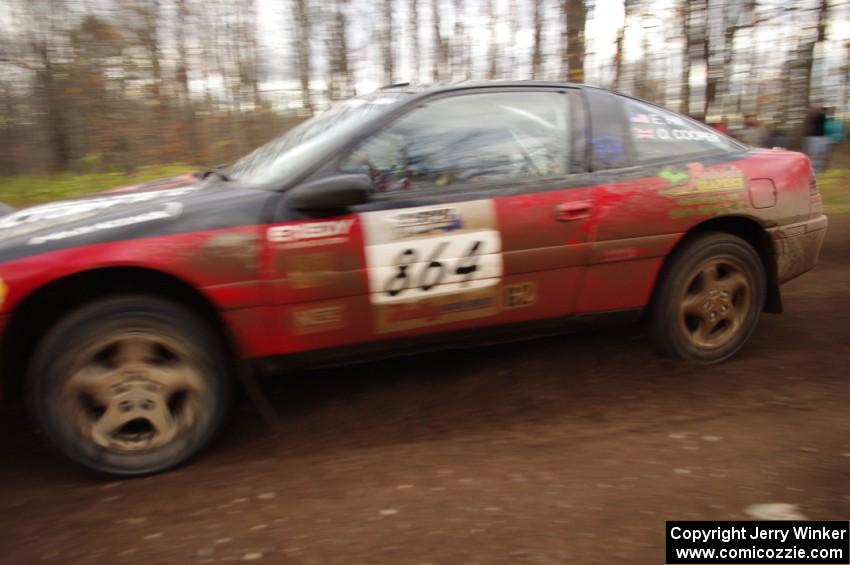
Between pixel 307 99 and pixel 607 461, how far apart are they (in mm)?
9769

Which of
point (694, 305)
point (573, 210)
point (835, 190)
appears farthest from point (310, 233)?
point (835, 190)

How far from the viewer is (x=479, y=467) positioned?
2.93 meters

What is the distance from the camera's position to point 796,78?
11023mm

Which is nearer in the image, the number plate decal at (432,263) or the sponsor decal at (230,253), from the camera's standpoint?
the sponsor decal at (230,253)

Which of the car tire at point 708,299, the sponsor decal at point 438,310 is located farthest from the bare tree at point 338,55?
the sponsor decal at point 438,310

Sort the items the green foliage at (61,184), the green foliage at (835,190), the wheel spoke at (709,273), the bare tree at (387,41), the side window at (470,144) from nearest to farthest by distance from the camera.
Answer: the side window at (470,144)
the wheel spoke at (709,273)
the green foliage at (835,190)
the green foliage at (61,184)
the bare tree at (387,41)

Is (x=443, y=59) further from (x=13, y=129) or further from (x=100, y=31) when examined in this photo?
(x=13, y=129)

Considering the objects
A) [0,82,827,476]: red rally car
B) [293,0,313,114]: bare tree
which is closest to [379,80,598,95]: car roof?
[0,82,827,476]: red rally car

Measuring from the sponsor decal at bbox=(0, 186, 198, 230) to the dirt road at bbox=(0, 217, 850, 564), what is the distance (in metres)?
1.14

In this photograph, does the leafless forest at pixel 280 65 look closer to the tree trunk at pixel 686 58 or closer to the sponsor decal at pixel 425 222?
the tree trunk at pixel 686 58

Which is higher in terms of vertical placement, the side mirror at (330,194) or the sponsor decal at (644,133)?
the sponsor decal at (644,133)

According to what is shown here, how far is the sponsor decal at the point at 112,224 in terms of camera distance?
2820 mm

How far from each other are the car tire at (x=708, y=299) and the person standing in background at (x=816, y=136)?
8.24 metres

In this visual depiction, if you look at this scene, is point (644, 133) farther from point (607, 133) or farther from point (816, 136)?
point (816, 136)
